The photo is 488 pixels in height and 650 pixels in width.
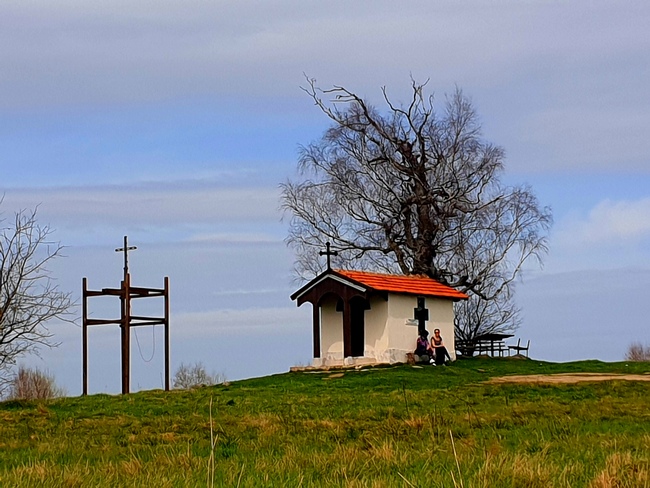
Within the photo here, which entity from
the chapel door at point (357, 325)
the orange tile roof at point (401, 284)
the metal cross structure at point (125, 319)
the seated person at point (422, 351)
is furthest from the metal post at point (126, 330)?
the seated person at point (422, 351)

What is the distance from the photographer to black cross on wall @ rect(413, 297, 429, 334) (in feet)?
118

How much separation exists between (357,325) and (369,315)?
100cm

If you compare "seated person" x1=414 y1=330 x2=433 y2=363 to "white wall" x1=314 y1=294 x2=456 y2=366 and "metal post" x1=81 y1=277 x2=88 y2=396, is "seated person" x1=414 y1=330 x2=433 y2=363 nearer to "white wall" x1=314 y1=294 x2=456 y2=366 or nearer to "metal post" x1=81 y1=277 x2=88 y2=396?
"white wall" x1=314 y1=294 x2=456 y2=366

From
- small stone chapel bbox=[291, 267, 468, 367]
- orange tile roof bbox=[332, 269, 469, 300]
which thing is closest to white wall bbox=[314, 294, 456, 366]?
small stone chapel bbox=[291, 267, 468, 367]

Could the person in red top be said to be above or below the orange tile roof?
below

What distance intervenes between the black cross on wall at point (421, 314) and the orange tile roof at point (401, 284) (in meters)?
0.46

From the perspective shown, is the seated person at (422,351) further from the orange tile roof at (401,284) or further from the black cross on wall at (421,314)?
the orange tile roof at (401,284)

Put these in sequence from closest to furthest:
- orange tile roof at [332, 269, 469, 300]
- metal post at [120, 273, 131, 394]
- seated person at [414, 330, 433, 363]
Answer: metal post at [120, 273, 131, 394], orange tile roof at [332, 269, 469, 300], seated person at [414, 330, 433, 363]

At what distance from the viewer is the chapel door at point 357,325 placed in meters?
35.4

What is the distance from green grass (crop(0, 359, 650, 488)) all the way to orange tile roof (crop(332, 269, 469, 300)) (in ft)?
37.5

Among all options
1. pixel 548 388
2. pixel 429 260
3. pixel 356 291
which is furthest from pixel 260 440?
pixel 429 260

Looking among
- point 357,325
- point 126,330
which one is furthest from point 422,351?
point 126,330

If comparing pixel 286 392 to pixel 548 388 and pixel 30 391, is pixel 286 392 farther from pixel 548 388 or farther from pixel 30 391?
pixel 30 391

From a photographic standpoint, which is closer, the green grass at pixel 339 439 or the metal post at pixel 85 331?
the green grass at pixel 339 439
